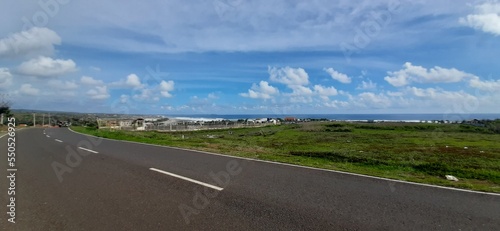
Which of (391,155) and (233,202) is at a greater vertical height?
(233,202)

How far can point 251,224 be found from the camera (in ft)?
16.6

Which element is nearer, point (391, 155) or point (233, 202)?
point (233, 202)

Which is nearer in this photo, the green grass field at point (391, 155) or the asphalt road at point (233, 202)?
the asphalt road at point (233, 202)

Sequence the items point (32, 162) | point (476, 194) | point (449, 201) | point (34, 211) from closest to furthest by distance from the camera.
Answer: point (34, 211) → point (449, 201) → point (476, 194) → point (32, 162)

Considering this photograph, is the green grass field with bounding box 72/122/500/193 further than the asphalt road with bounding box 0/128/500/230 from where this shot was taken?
Yes

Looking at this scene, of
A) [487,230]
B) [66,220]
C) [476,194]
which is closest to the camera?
[487,230]

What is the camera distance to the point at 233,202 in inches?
247

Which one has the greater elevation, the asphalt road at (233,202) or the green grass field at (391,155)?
the asphalt road at (233,202)

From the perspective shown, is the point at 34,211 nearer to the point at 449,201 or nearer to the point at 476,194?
the point at 449,201

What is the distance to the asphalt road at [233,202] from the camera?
5145 mm

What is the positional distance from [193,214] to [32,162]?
975 cm

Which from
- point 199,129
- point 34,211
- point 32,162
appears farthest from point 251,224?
point 199,129

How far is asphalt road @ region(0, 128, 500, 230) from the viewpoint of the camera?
16.9ft

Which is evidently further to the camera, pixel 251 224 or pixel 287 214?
pixel 287 214
